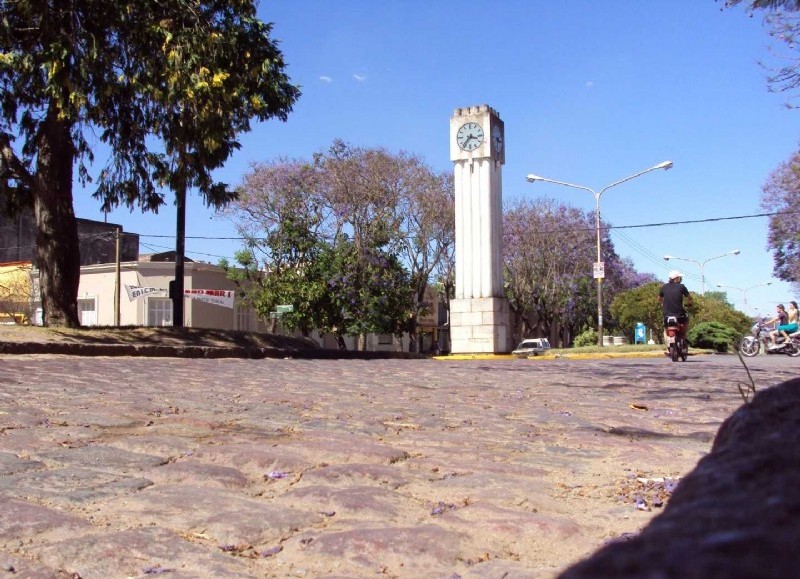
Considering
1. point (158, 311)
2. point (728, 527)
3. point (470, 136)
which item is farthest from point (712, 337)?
point (728, 527)

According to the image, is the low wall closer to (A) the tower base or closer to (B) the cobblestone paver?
(B) the cobblestone paver

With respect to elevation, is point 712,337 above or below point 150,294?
below

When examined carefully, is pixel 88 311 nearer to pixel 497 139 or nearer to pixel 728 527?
pixel 497 139

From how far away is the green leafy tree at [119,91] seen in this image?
1265 centimetres

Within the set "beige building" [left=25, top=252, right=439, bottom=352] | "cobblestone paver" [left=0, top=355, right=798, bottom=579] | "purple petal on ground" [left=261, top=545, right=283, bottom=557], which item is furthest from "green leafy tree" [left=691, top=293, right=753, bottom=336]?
"purple petal on ground" [left=261, top=545, right=283, bottom=557]

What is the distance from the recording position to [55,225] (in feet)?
46.1

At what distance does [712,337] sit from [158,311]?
74.4 feet

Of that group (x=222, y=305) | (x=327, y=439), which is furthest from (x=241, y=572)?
(x=222, y=305)

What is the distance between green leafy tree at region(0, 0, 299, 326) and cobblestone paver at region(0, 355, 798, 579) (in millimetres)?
7119

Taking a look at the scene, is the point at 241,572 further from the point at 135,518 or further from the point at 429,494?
the point at 429,494

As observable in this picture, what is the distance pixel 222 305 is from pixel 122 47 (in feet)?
74.2

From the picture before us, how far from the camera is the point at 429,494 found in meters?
→ 3.22

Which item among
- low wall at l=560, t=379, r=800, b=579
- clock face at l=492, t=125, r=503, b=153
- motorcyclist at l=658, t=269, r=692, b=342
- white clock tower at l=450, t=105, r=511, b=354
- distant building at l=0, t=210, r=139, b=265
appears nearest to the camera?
low wall at l=560, t=379, r=800, b=579

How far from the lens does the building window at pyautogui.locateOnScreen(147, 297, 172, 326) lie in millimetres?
35094
